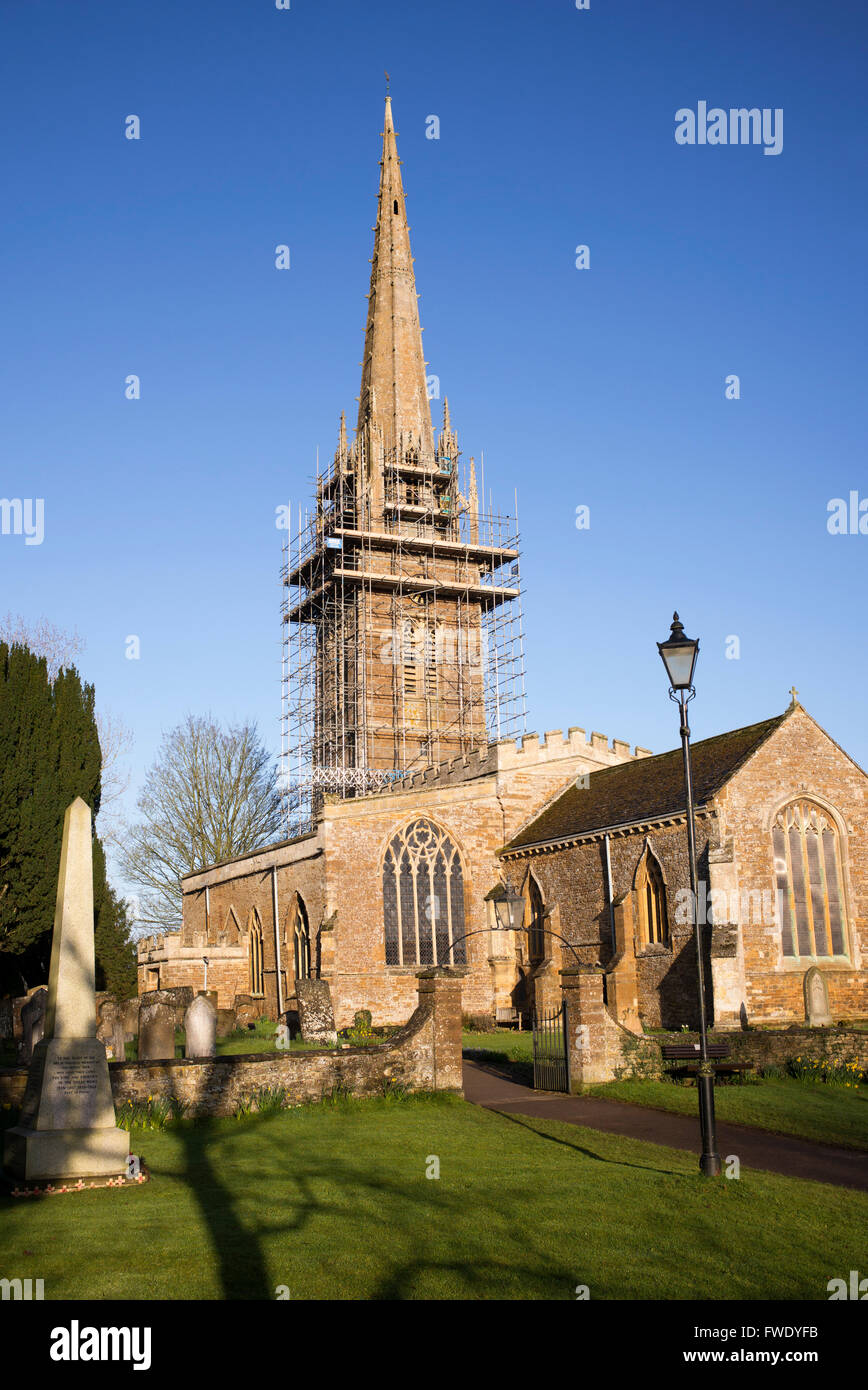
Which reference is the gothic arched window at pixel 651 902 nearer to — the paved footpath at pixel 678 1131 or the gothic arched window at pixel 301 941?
the paved footpath at pixel 678 1131

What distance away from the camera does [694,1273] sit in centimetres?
719

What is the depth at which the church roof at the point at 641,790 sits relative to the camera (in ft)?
82.8

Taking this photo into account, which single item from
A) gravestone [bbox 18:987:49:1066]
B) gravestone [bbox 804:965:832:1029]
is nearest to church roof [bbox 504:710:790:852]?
gravestone [bbox 804:965:832:1029]

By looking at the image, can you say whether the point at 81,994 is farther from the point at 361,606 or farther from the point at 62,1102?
the point at 361,606

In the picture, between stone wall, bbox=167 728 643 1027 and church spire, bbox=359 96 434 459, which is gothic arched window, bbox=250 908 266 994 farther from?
church spire, bbox=359 96 434 459

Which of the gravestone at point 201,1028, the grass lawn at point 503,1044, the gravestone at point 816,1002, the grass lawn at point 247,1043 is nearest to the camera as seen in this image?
the gravestone at point 201,1028

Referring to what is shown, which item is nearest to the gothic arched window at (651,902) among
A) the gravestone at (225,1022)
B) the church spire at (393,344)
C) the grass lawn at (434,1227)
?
Result: the gravestone at (225,1022)

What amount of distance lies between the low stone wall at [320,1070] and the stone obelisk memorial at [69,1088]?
397cm

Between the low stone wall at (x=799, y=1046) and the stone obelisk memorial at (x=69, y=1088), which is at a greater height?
the stone obelisk memorial at (x=69, y=1088)

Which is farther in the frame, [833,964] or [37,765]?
[37,765]

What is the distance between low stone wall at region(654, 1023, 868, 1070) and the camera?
1739 cm

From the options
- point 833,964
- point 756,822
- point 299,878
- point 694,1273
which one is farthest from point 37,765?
point 694,1273
